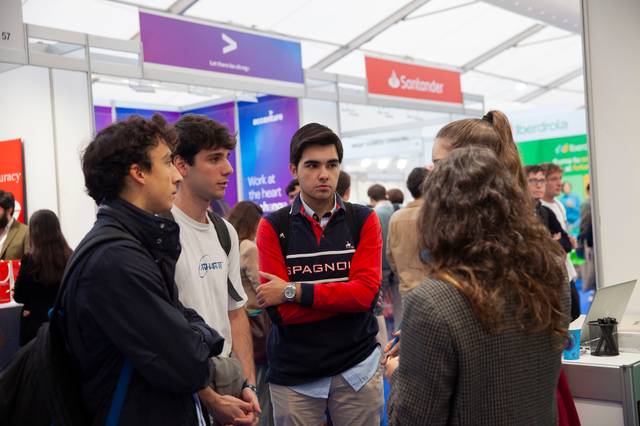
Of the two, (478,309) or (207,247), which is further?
(207,247)

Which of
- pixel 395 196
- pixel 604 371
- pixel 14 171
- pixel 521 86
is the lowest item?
pixel 604 371

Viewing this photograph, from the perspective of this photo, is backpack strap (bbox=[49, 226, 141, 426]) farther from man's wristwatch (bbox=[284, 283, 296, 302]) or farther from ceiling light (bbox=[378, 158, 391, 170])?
ceiling light (bbox=[378, 158, 391, 170])

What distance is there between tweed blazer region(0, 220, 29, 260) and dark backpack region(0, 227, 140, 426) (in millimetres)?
3876

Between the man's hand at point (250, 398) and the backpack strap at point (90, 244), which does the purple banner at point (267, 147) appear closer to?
the man's hand at point (250, 398)

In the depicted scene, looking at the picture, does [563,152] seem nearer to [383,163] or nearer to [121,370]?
[383,163]

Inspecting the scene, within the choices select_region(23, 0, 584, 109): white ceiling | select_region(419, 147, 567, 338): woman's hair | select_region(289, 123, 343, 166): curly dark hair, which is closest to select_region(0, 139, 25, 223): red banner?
select_region(23, 0, 584, 109): white ceiling

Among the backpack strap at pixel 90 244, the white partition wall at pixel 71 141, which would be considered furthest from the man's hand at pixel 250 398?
the white partition wall at pixel 71 141

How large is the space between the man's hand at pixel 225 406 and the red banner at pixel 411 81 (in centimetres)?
614

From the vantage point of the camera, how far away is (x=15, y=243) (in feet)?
17.0

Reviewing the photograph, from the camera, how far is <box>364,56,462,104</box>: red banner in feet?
25.5

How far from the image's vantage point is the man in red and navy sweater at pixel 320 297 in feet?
7.66

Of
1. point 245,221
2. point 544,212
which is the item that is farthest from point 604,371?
point 544,212

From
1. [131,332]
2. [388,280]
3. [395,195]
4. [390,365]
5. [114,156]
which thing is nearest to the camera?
[131,332]

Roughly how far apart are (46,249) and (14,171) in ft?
5.15
